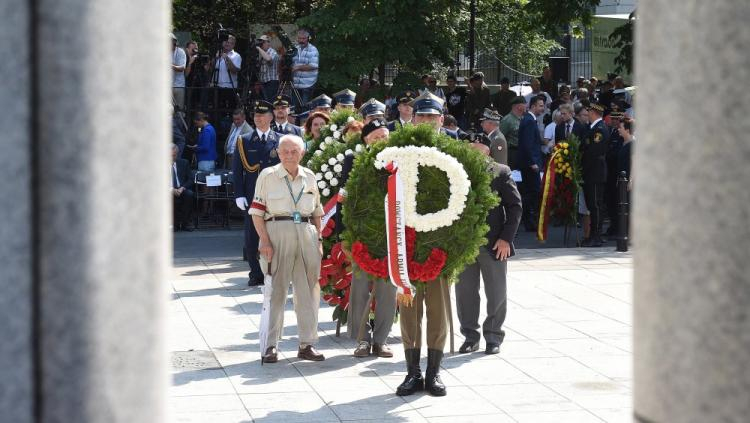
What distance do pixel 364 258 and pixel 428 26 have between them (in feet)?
50.7

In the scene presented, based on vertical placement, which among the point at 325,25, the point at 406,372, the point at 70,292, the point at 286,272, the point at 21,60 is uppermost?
the point at 325,25

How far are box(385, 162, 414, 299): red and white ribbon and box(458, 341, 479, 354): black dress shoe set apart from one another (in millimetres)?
2194

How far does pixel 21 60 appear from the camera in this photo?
2.14 meters

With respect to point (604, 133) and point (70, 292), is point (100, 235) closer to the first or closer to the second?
point (70, 292)

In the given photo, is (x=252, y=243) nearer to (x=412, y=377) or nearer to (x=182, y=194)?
(x=412, y=377)

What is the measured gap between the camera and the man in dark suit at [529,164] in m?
21.0

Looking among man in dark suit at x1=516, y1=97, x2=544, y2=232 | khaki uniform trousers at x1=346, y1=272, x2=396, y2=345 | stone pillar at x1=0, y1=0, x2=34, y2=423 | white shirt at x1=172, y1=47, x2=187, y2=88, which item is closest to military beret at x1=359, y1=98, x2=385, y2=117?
khaki uniform trousers at x1=346, y1=272, x2=396, y2=345

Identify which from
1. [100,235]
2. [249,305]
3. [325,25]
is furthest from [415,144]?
[325,25]

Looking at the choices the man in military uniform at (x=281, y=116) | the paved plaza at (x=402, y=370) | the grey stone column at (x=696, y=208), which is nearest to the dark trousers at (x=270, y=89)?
the man in military uniform at (x=281, y=116)

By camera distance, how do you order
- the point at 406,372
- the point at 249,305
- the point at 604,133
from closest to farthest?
the point at 406,372 < the point at 249,305 < the point at 604,133

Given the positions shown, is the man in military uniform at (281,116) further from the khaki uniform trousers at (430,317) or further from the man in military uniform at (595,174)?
the khaki uniform trousers at (430,317)

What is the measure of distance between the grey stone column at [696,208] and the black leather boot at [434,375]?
289 inches

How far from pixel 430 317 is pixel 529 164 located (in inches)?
465

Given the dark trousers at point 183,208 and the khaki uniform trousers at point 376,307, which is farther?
the dark trousers at point 183,208
